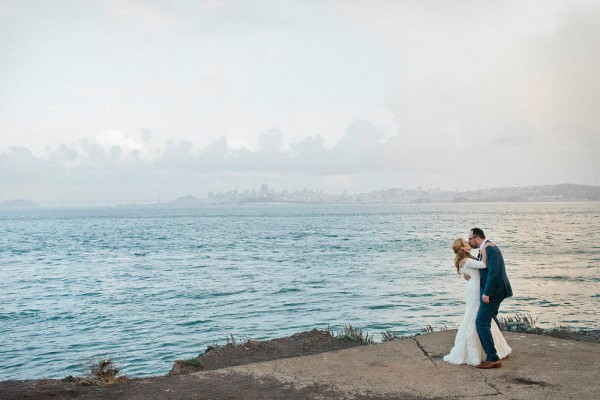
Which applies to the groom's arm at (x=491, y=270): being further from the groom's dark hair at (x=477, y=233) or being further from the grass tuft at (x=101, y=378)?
the grass tuft at (x=101, y=378)

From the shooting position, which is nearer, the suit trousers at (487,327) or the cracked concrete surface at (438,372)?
the cracked concrete surface at (438,372)

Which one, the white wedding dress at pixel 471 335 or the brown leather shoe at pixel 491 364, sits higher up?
the white wedding dress at pixel 471 335

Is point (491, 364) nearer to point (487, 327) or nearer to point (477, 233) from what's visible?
point (487, 327)

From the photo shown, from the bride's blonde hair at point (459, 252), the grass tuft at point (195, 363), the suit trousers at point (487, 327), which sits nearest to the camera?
the suit trousers at point (487, 327)

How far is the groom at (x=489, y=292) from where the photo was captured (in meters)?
7.82

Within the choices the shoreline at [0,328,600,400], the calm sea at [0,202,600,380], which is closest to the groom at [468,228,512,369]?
the shoreline at [0,328,600,400]

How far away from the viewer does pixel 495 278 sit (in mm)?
7832

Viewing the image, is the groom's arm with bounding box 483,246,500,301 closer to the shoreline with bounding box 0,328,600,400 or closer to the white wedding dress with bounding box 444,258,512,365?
the white wedding dress with bounding box 444,258,512,365

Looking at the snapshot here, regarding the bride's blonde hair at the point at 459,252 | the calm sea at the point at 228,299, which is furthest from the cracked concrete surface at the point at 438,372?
the calm sea at the point at 228,299

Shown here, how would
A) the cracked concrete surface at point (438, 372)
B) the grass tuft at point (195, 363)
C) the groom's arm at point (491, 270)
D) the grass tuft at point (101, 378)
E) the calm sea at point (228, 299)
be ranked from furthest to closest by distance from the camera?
the calm sea at point (228, 299) < the grass tuft at point (195, 363) < the grass tuft at point (101, 378) < the groom's arm at point (491, 270) < the cracked concrete surface at point (438, 372)

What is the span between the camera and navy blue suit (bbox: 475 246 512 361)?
25.6ft

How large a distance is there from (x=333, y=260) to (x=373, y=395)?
114 ft

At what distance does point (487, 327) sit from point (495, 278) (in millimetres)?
807

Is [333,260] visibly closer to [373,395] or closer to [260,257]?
[260,257]
